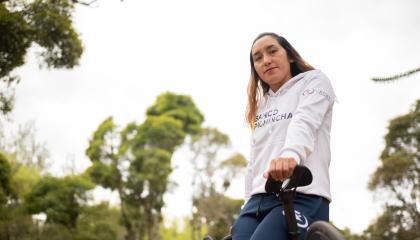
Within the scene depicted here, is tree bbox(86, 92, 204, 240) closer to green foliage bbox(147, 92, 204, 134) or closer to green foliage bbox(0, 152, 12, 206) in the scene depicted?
green foliage bbox(147, 92, 204, 134)

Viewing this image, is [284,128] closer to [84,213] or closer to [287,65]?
[287,65]

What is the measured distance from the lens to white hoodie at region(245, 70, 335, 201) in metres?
1.74

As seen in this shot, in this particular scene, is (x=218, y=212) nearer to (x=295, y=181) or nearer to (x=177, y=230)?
(x=177, y=230)

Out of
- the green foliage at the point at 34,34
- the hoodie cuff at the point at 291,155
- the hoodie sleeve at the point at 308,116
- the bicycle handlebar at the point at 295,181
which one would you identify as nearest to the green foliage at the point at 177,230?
the green foliage at the point at 34,34

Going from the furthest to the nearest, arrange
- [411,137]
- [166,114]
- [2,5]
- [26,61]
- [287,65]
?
[166,114], [411,137], [26,61], [2,5], [287,65]

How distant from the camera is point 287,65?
7.25 feet

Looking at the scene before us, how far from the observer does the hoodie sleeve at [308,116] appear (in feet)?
5.49

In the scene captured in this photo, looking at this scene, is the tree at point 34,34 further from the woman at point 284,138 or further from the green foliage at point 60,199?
the green foliage at point 60,199

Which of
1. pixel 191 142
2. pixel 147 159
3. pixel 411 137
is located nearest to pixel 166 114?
pixel 191 142

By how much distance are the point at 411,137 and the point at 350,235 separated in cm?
789

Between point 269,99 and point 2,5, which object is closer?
point 269,99

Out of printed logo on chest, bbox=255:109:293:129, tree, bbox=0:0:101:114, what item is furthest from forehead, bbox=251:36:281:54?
tree, bbox=0:0:101:114

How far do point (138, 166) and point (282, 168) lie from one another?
1045 inches

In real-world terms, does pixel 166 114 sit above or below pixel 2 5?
above
